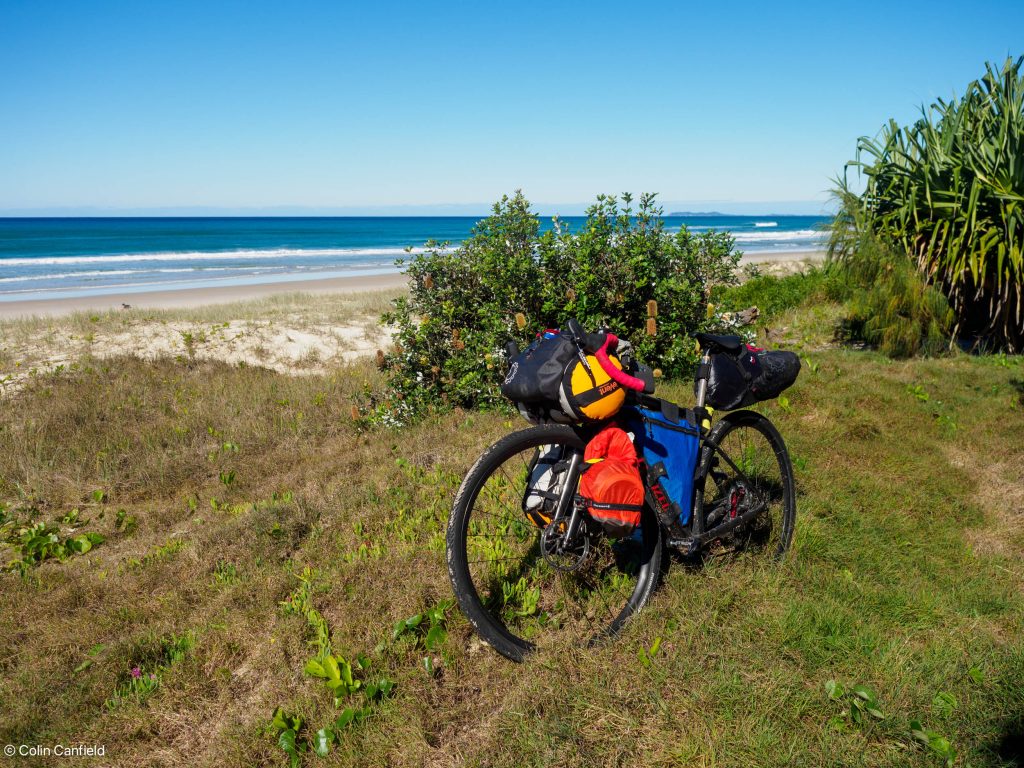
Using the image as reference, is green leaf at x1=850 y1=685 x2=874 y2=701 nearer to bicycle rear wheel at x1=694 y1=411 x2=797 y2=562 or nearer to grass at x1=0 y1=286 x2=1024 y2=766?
grass at x1=0 y1=286 x2=1024 y2=766

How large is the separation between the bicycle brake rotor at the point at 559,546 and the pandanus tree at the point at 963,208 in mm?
7880

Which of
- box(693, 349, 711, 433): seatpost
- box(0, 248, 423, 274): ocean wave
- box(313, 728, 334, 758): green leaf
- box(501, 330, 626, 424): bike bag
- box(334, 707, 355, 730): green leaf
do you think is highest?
box(0, 248, 423, 274): ocean wave

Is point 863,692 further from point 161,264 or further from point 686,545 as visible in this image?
point 161,264

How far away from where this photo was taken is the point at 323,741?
8.55 feet

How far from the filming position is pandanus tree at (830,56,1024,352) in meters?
8.27

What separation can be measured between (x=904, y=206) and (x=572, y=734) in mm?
9241

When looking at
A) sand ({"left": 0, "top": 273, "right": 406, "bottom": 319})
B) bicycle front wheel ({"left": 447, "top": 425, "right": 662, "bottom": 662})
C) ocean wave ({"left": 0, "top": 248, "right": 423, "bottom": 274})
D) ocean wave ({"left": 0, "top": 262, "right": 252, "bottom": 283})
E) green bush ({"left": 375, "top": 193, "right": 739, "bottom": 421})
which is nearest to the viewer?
bicycle front wheel ({"left": 447, "top": 425, "right": 662, "bottom": 662})

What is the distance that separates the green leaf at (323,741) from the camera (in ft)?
8.48

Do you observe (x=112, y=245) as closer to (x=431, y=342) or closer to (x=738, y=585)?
(x=431, y=342)

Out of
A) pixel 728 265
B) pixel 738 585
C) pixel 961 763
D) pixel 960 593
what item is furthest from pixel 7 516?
pixel 728 265

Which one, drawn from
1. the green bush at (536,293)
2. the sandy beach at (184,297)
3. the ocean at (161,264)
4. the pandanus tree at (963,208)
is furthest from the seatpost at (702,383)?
the sandy beach at (184,297)

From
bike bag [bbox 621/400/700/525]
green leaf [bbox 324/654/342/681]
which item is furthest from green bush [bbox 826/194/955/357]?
green leaf [bbox 324/654/342/681]

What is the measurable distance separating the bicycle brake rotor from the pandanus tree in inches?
310

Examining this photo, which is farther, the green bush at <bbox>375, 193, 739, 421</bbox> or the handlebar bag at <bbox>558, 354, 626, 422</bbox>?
the green bush at <bbox>375, 193, 739, 421</bbox>
